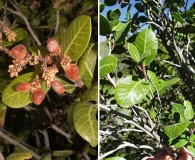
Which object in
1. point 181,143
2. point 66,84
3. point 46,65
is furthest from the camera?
point 181,143

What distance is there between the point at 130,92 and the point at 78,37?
16 cm

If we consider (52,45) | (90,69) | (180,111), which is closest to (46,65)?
(52,45)

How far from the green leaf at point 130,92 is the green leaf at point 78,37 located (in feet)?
0.39

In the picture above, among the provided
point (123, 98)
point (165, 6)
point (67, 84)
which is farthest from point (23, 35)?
point (165, 6)

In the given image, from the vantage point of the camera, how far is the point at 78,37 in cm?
65

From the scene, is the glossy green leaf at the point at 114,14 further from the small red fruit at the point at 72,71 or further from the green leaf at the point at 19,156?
the green leaf at the point at 19,156

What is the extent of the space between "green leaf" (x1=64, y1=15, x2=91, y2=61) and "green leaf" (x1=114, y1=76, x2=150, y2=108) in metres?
0.12

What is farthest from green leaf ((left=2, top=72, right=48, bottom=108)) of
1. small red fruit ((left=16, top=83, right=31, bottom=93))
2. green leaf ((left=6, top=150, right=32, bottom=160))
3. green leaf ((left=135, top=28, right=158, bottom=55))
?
green leaf ((left=135, top=28, right=158, bottom=55))

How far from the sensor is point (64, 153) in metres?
1.07

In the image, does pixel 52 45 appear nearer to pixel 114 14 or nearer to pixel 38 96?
pixel 38 96

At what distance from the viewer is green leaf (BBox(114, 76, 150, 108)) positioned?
69cm

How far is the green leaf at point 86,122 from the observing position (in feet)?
2.19

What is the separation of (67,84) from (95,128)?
12 cm

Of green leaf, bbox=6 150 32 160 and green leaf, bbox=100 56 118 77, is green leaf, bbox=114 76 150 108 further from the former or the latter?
green leaf, bbox=6 150 32 160
